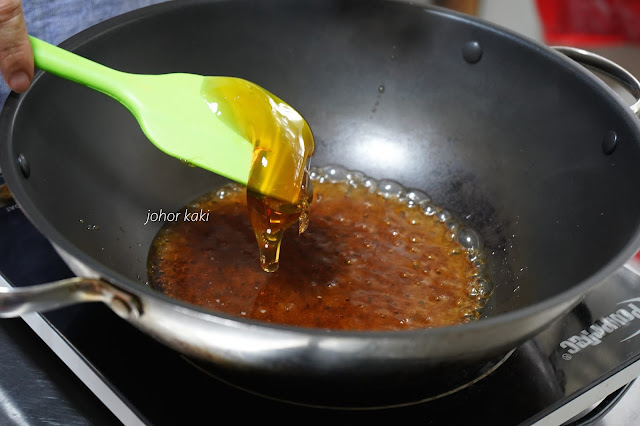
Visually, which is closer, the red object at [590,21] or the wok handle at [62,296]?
the wok handle at [62,296]

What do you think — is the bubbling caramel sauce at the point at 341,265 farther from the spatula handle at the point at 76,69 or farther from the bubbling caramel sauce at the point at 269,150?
the spatula handle at the point at 76,69

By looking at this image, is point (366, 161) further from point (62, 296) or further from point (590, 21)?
point (590, 21)

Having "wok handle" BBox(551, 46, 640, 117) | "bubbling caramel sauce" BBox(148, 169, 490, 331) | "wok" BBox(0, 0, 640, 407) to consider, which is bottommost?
"bubbling caramel sauce" BBox(148, 169, 490, 331)

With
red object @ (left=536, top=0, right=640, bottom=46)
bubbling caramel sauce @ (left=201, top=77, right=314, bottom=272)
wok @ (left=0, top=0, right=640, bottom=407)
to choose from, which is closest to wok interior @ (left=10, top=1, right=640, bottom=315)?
wok @ (left=0, top=0, right=640, bottom=407)

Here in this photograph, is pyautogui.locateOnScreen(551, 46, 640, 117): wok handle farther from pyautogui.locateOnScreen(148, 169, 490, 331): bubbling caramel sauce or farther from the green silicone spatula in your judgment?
the green silicone spatula

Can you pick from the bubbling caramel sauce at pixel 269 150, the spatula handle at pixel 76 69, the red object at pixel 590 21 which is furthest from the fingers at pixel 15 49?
the red object at pixel 590 21

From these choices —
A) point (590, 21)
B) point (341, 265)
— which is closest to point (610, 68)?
point (341, 265)

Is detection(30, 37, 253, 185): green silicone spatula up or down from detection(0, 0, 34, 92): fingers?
down
